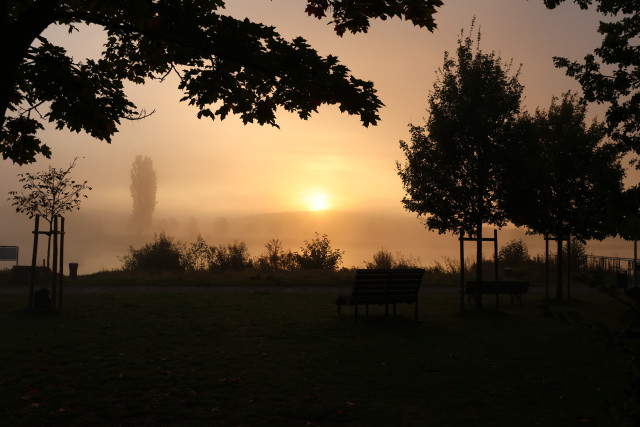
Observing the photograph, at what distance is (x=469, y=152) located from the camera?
14969 mm

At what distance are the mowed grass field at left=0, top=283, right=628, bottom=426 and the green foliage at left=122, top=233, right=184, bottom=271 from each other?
12965 mm

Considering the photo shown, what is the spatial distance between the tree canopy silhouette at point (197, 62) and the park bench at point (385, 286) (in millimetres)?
6036

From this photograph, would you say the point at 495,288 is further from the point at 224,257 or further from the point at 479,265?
the point at 224,257

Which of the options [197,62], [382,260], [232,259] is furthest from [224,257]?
[197,62]

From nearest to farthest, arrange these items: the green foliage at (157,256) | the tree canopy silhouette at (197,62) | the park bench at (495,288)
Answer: the tree canopy silhouette at (197,62)
the park bench at (495,288)
the green foliage at (157,256)

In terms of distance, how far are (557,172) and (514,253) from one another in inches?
560

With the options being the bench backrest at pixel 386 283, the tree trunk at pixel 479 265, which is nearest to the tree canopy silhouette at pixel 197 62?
the bench backrest at pixel 386 283

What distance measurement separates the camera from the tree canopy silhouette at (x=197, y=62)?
5.84 meters

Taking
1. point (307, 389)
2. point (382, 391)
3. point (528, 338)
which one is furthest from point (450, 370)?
point (528, 338)

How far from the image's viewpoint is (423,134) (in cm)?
1577

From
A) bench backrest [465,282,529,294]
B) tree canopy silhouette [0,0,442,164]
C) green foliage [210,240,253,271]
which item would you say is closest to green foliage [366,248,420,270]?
green foliage [210,240,253,271]

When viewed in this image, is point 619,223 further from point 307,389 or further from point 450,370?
point 450,370

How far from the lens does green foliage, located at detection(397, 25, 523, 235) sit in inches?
584

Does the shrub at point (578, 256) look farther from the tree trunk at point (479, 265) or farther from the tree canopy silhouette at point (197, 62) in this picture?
the tree canopy silhouette at point (197, 62)
